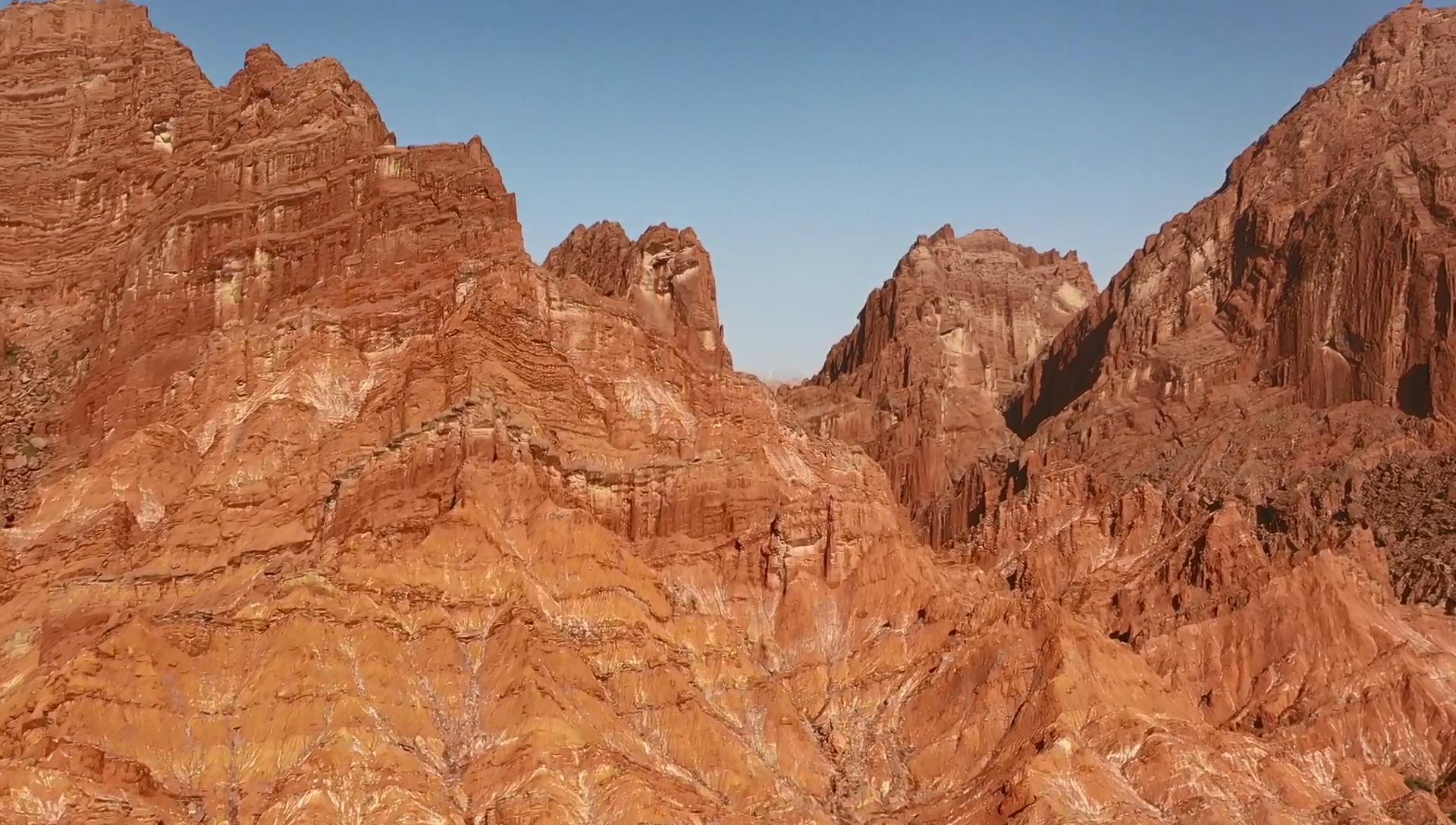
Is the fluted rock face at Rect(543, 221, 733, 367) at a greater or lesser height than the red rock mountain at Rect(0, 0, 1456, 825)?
greater

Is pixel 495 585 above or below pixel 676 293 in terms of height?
below

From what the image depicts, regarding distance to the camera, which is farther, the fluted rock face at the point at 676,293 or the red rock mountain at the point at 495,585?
the fluted rock face at the point at 676,293

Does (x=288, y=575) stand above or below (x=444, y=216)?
below

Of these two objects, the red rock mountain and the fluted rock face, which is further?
the fluted rock face

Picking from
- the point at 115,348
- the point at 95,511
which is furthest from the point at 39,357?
the point at 95,511

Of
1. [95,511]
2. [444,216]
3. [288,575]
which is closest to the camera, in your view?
[288,575]

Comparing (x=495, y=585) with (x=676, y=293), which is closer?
(x=495, y=585)

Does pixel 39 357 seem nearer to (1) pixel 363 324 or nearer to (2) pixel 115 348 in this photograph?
(2) pixel 115 348

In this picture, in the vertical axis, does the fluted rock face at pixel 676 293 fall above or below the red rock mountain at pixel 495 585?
above
